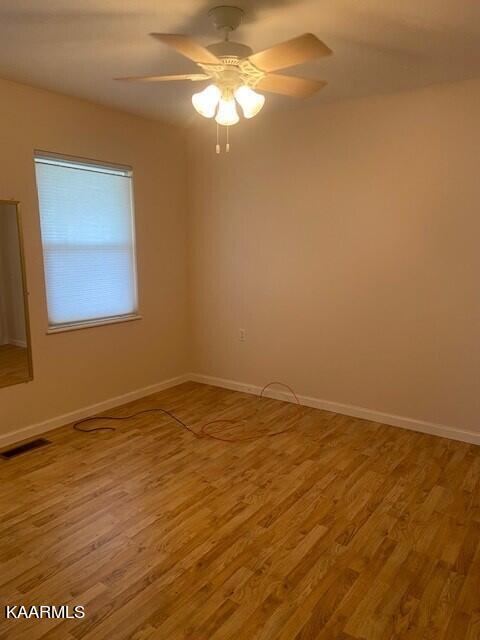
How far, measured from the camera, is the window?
3.39 m

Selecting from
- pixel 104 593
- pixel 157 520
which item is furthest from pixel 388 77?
pixel 104 593

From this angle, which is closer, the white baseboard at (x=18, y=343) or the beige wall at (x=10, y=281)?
the beige wall at (x=10, y=281)

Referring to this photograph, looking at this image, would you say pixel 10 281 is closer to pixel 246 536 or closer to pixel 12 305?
pixel 12 305

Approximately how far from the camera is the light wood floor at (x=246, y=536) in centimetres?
172

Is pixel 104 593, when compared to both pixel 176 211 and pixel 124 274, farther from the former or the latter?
pixel 176 211

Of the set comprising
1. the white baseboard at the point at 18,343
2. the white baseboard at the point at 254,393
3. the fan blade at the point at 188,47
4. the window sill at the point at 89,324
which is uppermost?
the fan blade at the point at 188,47

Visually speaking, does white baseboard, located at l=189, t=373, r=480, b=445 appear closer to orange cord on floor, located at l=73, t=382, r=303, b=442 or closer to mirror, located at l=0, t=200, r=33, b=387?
orange cord on floor, located at l=73, t=382, r=303, b=442

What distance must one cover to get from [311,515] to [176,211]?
3.12 m

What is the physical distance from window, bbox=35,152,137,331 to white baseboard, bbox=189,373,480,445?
4.07 ft

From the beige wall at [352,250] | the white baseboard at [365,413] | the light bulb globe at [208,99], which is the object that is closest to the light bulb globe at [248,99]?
the light bulb globe at [208,99]

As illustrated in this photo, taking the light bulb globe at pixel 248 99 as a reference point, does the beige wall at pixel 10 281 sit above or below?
below

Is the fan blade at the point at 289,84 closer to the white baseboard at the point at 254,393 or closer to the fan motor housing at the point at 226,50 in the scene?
the fan motor housing at the point at 226,50

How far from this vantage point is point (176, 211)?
441cm

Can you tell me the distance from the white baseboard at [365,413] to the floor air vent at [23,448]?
5.91 ft
